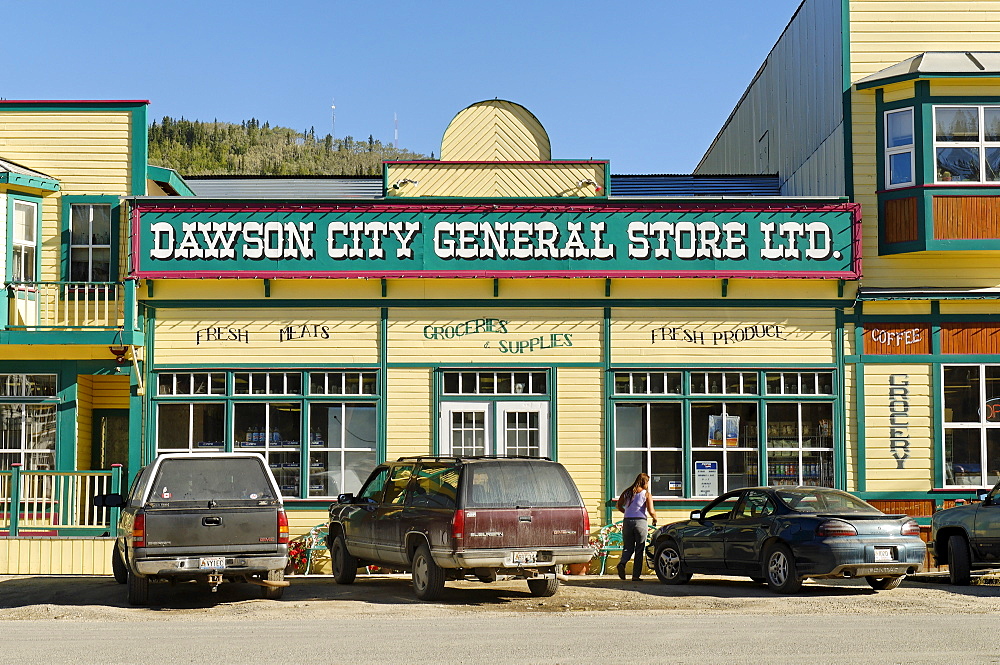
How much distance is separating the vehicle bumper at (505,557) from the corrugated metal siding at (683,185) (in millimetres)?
11771

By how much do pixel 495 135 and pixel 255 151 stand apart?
204 ft

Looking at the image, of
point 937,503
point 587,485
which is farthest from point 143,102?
point 937,503

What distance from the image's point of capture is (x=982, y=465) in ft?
63.3

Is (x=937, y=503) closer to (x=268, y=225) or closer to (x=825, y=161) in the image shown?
(x=825, y=161)

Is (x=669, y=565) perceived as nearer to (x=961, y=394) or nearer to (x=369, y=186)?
(x=961, y=394)

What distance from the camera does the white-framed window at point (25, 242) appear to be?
19.2 m

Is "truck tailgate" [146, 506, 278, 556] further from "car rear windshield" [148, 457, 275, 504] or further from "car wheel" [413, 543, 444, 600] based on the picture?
"car wheel" [413, 543, 444, 600]

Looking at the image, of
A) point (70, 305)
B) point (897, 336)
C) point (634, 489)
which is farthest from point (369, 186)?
point (897, 336)

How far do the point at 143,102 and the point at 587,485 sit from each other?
31.3 ft

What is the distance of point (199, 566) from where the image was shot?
1330 cm

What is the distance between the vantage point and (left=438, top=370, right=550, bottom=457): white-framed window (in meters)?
19.2

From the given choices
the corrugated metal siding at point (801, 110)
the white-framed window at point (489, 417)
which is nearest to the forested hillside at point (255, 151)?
the corrugated metal siding at point (801, 110)

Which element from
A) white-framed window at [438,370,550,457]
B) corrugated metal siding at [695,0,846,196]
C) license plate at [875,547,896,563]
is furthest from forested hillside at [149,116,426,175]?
license plate at [875,547,896,563]

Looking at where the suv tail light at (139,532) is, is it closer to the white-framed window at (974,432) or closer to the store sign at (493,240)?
the store sign at (493,240)
